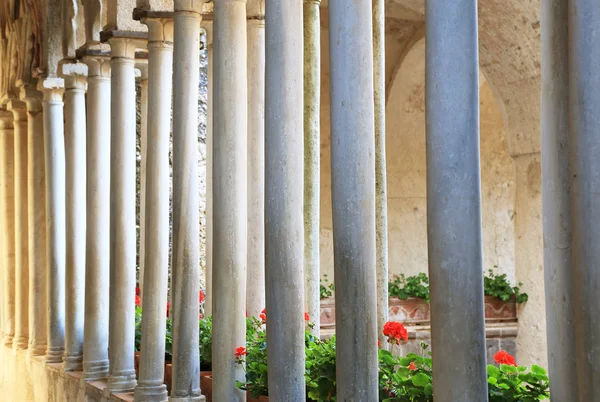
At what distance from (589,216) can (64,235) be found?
28.6 feet

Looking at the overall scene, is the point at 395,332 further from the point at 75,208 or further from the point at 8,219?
the point at 8,219

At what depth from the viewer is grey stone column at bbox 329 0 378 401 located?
5.75 metres

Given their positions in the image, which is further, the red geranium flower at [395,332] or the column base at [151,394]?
the column base at [151,394]

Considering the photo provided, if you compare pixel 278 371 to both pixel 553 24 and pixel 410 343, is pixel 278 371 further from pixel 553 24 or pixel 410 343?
pixel 410 343

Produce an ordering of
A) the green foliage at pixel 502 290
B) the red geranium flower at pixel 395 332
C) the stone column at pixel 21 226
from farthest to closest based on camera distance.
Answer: the green foliage at pixel 502 290 < the stone column at pixel 21 226 < the red geranium flower at pixel 395 332

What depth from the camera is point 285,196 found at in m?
6.44

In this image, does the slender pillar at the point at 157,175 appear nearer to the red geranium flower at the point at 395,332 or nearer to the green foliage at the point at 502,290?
the red geranium flower at the point at 395,332

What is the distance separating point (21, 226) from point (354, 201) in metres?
8.80

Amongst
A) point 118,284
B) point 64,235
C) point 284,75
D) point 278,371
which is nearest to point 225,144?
point 284,75

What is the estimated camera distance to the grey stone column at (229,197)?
286 inches

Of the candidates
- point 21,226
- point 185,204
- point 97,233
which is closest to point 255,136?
point 185,204

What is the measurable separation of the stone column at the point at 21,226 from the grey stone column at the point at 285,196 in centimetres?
788

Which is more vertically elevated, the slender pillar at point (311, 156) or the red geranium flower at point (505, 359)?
the slender pillar at point (311, 156)

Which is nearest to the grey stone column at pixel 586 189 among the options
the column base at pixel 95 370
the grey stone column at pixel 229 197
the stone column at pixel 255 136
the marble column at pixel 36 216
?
the grey stone column at pixel 229 197
